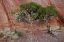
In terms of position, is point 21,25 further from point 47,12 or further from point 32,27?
point 47,12

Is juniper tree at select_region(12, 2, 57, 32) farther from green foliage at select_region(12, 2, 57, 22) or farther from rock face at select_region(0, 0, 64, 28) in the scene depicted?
rock face at select_region(0, 0, 64, 28)

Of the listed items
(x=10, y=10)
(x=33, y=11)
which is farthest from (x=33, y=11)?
(x=10, y=10)

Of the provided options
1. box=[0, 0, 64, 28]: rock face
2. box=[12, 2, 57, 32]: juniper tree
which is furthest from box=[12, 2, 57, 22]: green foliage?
box=[0, 0, 64, 28]: rock face

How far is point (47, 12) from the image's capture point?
35.6 ft

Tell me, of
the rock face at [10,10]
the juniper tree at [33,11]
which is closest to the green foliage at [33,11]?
the juniper tree at [33,11]

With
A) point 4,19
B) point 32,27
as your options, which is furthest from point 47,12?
point 4,19

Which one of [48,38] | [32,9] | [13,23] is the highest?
[32,9]

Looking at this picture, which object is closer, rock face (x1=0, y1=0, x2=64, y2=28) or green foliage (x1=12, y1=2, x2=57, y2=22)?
green foliage (x1=12, y1=2, x2=57, y2=22)

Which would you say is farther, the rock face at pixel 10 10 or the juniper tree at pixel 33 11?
the rock face at pixel 10 10

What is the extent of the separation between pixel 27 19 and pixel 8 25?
181 cm

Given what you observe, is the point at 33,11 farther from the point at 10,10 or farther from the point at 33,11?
the point at 10,10

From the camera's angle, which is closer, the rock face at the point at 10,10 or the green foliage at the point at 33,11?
the green foliage at the point at 33,11

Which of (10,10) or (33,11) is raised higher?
(10,10)

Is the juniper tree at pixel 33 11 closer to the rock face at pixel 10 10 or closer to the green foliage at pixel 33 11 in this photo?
the green foliage at pixel 33 11
